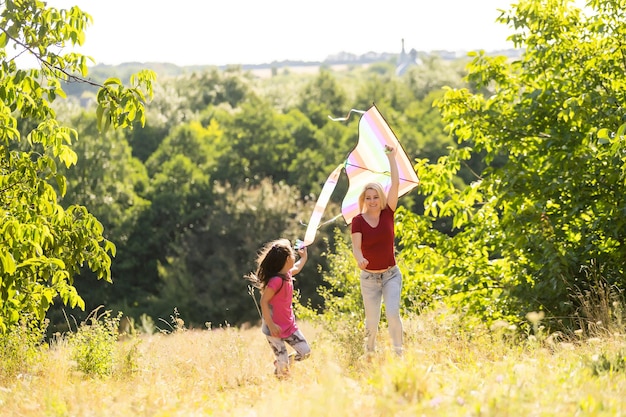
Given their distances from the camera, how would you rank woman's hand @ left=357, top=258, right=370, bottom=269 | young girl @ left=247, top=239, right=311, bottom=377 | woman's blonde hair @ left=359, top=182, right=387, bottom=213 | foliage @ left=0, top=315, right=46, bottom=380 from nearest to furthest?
1. woman's hand @ left=357, top=258, right=370, bottom=269
2. woman's blonde hair @ left=359, top=182, right=387, bottom=213
3. young girl @ left=247, top=239, right=311, bottom=377
4. foliage @ left=0, top=315, right=46, bottom=380

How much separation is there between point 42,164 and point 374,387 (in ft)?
15.8

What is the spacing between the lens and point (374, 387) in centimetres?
523

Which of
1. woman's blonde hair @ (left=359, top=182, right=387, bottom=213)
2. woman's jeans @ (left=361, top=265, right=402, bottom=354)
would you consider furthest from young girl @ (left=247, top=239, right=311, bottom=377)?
woman's blonde hair @ (left=359, top=182, right=387, bottom=213)

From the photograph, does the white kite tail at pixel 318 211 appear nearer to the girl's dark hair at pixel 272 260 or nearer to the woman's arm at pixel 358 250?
the girl's dark hair at pixel 272 260

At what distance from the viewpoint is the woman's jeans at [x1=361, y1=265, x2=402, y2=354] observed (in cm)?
714

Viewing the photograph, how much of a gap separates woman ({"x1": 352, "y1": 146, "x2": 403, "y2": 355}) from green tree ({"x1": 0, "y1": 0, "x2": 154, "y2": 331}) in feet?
6.92

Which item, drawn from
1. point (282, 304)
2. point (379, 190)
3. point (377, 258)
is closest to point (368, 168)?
point (379, 190)

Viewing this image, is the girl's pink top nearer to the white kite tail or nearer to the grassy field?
the grassy field

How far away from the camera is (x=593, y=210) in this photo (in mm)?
10328

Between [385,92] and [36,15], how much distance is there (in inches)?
2457

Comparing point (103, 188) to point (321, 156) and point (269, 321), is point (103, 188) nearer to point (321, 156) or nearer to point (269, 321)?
point (321, 156)

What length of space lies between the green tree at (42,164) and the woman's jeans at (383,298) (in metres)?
2.45

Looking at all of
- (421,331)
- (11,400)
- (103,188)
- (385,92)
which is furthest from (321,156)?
(11,400)

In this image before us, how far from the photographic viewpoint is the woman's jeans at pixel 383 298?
714cm
